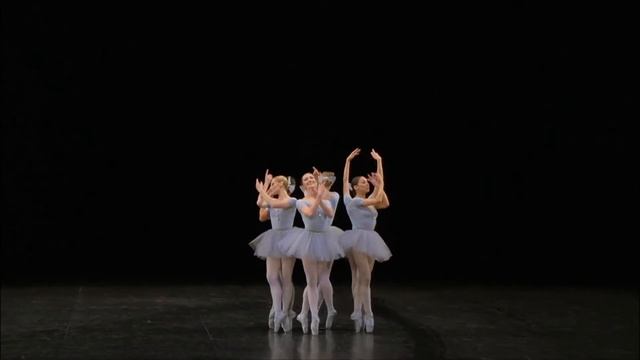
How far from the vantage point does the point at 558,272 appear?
1047cm

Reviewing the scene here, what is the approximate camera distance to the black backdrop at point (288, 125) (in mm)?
9641

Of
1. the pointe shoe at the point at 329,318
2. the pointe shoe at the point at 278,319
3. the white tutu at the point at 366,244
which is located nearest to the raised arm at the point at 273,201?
the white tutu at the point at 366,244

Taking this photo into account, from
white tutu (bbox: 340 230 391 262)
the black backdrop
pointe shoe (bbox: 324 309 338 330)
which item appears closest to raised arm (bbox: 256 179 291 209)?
white tutu (bbox: 340 230 391 262)

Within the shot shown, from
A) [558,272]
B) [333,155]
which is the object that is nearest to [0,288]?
[333,155]

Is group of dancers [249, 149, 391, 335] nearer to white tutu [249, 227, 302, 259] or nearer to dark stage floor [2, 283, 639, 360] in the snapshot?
white tutu [249, 227, 302, 259]

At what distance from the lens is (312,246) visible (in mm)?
6047

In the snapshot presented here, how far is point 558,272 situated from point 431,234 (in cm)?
152

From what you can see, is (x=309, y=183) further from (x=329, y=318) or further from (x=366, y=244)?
(x=329, y=318)

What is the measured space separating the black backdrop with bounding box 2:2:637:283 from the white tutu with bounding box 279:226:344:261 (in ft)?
11.7

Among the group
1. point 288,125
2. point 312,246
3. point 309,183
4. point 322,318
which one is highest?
point 288,125

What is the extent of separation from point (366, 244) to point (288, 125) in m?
3.90

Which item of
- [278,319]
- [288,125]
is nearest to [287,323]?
[278,319]

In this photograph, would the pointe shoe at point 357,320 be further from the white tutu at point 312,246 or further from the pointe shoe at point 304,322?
the white tutu at point 312,246

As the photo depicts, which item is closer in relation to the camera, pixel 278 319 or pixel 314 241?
pixel 314 241
